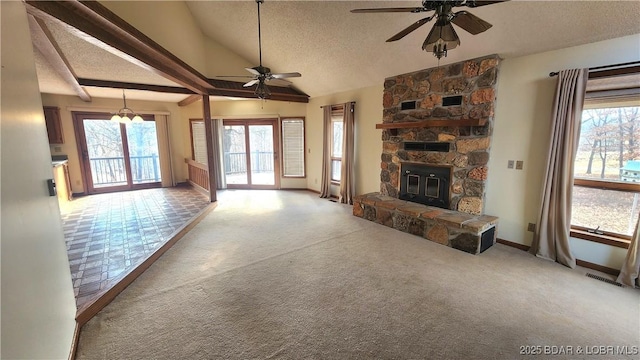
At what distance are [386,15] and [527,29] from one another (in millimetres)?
1559

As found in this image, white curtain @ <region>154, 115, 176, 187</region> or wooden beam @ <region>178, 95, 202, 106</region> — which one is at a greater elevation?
wooden beam @ <region>178, 95, 202, 106</region>

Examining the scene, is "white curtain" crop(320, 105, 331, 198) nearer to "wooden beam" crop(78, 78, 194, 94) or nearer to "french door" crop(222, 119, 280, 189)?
"french door" crop(222, 119, 280, 189)

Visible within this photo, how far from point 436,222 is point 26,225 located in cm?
394

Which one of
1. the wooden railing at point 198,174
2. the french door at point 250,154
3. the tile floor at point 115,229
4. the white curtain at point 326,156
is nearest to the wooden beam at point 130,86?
the wooden railing at point 198,174

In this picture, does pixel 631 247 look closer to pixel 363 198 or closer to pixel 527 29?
pixel 527 29

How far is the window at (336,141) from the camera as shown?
19.1 feet

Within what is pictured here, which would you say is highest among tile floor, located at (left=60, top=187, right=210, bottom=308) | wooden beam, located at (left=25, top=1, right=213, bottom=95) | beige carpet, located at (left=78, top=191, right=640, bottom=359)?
wooden beam, located at (left=25, top=1, right=213, bottom=95)

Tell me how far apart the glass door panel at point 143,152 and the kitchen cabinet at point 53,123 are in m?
1.29

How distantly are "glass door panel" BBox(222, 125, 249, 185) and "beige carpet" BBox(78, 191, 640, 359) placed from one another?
4.03m

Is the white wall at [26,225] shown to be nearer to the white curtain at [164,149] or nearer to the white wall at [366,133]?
the white wall at [366,133]

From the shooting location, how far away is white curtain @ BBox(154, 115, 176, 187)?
705cm

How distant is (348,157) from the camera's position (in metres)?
5.53

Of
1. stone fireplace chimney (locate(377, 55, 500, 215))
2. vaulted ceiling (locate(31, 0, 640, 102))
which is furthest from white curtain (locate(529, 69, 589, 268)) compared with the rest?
stone fireplace chimney (locate(377, 55, 500, 215))

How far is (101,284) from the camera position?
8.13 ft
